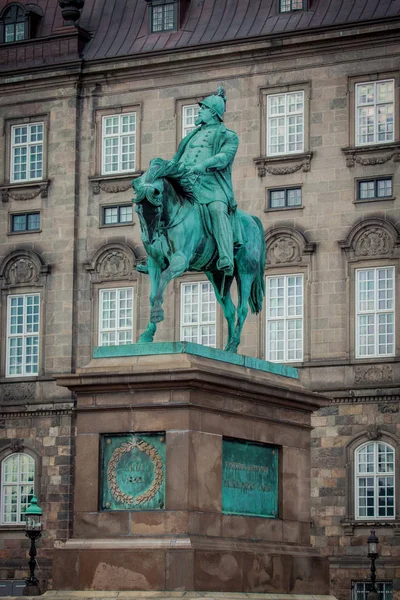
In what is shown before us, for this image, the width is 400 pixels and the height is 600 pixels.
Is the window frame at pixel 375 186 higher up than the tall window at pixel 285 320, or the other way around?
the window frame at pixel 375 186

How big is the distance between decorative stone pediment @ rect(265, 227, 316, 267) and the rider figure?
18.7 m

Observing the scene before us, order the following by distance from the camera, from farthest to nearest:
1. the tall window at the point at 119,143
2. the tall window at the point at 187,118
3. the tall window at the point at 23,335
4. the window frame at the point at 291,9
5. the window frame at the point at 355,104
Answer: the tall window at the point at 23,335, the tall window at the point at 119,143, the tall window at the point at 187,118, the window frame at the point at 291,9, the window frame at the point at 355,104

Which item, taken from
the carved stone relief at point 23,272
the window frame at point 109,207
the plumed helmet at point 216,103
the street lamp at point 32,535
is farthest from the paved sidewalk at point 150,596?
the carved stone relief at point 23,272

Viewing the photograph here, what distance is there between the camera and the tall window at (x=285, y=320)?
4175cm

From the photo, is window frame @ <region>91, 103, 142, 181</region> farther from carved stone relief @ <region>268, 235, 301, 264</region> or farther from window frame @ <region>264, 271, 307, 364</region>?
window frame @ <region>264, 271, 307, 364</region>

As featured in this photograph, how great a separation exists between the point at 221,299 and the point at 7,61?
25.3m

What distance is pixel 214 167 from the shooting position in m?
22.7

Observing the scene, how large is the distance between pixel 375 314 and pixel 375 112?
5.12 metres

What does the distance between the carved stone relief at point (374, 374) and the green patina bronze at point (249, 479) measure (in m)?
18.5

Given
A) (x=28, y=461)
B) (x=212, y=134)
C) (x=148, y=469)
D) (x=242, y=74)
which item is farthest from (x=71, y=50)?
(x=148, y=469)

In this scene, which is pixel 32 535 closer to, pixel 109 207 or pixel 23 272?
pixel 23 272

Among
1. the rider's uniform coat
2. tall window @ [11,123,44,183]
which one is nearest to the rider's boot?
the rider's uniform coat

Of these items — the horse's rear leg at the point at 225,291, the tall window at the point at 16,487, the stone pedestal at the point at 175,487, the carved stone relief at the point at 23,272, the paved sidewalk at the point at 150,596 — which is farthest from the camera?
the carved stone relief at the point at 23,272

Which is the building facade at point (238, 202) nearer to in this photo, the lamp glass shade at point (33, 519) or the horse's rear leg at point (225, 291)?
the lamp glass shade at point (33, 519)
